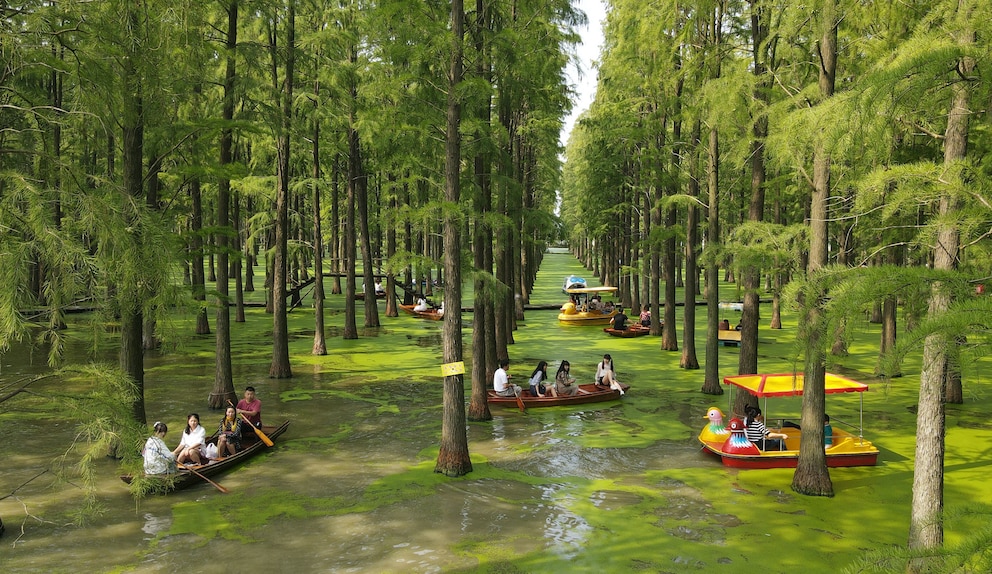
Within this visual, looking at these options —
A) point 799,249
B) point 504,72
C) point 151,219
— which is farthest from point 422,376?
point 151,219

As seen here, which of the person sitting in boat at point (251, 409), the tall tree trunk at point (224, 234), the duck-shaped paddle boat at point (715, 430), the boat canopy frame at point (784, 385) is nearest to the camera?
the boat canopy frame at point (784, 385)

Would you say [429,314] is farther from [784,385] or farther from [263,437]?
[784,385]

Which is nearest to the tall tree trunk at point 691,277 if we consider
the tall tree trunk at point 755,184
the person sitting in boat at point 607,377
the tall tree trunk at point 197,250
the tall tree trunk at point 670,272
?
the tall tree trunk at point 670,272

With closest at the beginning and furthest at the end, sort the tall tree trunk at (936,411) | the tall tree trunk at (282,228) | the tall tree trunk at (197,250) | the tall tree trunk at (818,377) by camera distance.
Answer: the tall tree trunk at (936,411), the tall tree trunk at (818,377), the tall tree trunk at (197,250), the tall tree trunk at (282,228)

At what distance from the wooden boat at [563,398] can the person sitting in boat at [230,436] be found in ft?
21.3

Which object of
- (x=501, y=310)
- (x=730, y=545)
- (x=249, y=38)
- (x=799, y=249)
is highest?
(x=249, y=38)

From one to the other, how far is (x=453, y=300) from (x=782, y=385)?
6.78 metres

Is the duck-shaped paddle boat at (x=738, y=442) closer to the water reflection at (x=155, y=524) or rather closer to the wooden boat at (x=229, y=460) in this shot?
the wooden boat at (x=229, y=460)

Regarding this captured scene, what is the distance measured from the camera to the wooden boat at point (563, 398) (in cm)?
1739

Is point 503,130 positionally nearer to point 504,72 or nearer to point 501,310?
point 504,72

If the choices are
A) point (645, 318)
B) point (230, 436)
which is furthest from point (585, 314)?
point (230, 436)

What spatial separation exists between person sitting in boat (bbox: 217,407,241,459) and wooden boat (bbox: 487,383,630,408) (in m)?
6.50

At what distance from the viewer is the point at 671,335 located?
2645 centimetres

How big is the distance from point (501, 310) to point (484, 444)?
8939mm
